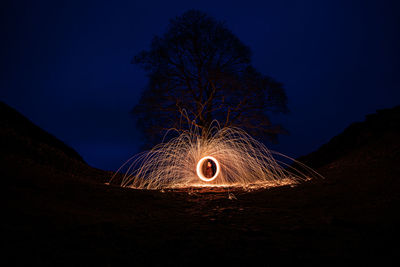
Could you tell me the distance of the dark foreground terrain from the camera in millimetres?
1621

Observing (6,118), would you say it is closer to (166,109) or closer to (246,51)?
(166,109)

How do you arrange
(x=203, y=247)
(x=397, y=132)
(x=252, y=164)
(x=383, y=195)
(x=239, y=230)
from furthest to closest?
1. (x=252, y=164)
2. (x=397, y=132)
3. (x=383, y=195)
4. (x=239, y=230)
5. (x=203, y=247)

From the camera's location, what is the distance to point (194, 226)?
250cm

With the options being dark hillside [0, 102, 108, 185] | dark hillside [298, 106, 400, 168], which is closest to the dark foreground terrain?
dark hillside [0, 102, 108, 185]

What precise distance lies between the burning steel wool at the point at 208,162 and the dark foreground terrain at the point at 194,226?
9.88 ft

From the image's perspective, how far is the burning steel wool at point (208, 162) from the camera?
6.95 m

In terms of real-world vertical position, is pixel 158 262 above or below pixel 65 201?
below

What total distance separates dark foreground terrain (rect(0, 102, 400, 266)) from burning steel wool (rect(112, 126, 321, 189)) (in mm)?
3011

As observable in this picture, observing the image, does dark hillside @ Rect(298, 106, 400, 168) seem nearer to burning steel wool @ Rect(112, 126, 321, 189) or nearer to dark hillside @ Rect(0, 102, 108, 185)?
burning steel wool @ Rect(112, 126, 321, 189)

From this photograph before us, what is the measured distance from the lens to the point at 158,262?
5.24 ft

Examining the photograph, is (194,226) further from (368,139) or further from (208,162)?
(368,139)

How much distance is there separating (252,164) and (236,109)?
230 centimetres

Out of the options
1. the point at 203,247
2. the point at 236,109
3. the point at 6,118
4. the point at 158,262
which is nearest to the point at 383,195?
the point at 203,247

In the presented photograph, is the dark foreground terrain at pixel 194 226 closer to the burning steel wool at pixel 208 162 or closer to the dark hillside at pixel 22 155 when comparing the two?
the dark hillside at pixel 22 155
